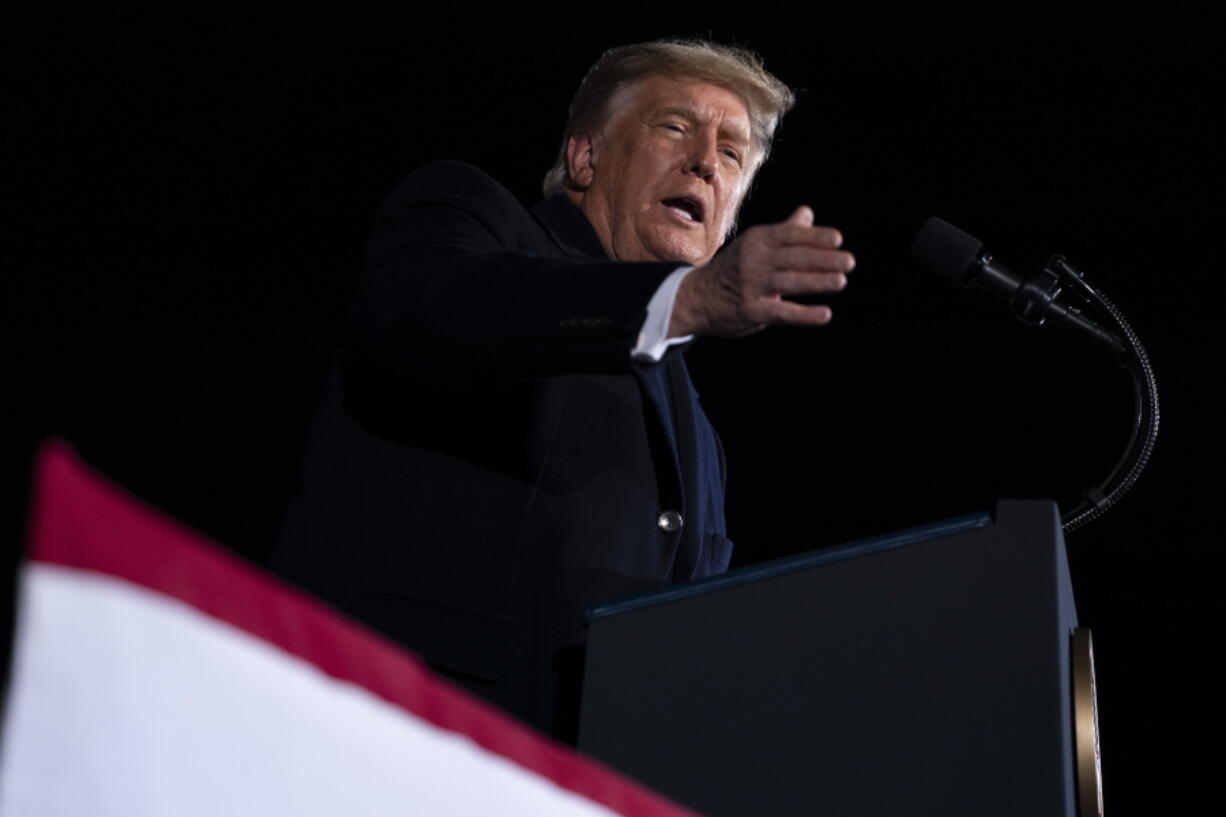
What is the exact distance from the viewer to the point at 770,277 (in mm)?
1152

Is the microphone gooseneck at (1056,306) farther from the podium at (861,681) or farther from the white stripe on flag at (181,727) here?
the white stripe on flag at (181,727)

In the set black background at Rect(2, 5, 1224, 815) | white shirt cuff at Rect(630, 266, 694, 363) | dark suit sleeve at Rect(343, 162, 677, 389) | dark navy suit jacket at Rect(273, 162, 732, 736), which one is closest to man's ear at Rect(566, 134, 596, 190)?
dark navy suit jacket at Rect(273, 162, 732, 736)

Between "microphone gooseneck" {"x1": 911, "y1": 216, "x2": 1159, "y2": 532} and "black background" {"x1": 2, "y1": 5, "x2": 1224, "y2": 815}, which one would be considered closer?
"microphone gooseneck" {"x1": 911, "y1": 216, "x2": 1159, "y2": 532}

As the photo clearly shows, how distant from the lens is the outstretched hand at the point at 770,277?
1121 millimetres

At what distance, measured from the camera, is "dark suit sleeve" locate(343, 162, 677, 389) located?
131 cm

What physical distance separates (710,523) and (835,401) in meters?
1.49

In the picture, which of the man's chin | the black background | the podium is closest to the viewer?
the podium

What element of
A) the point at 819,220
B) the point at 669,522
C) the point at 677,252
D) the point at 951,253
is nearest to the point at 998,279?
the point at 951,253

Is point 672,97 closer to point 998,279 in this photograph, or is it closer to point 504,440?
point 998,279

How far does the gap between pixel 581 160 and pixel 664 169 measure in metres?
0.16

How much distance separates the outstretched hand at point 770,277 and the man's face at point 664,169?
1017 mm

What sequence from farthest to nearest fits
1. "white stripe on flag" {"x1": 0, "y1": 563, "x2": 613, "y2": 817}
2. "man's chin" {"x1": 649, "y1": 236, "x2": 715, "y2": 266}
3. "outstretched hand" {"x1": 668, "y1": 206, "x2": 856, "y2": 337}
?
"man's chin" {"x1": 649, "y1": 236, "x2": 715, "y2": 266} → "outstretched hand" {"x1": 668, "y1": 206, "x2": 856, "y2": 337} → "white stripe on flag" {"x1": 0, "y1": 563, "x2": 613, "y2": 817}

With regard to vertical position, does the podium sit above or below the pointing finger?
below

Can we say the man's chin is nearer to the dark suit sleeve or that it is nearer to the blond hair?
the blond hair
